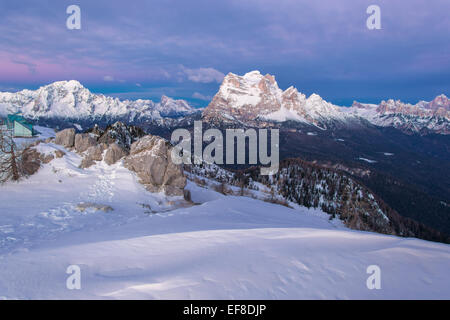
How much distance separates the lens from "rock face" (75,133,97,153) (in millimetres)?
26141

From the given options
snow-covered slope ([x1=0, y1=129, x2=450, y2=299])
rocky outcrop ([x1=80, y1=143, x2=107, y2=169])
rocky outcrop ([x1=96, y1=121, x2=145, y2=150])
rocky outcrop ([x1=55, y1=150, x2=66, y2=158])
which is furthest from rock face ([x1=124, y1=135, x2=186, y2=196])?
rocky outcrop ([x1=96, y1=121, x2=145, y2=150])

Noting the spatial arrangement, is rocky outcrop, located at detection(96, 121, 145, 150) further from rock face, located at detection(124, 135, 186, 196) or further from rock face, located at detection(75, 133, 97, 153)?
rock face, located at detection(124, 135, 186, 196)

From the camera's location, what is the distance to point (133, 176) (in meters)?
22.6

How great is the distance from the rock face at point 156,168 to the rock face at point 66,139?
798 centimetres

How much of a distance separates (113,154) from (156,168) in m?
5.73

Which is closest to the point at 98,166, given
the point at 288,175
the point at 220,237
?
the point at 220,237

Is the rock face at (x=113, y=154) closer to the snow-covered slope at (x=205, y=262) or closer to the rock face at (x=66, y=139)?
the rock face at (x=66, y=139)

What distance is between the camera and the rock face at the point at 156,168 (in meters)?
22.5

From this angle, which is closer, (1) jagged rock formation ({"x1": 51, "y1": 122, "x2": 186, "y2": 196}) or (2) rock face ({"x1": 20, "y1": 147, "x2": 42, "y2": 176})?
(2) rock face ({"x1": 20, "y1": 147, "x2": 42, "y2": 176})

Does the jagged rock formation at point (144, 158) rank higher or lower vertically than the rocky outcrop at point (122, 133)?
lower

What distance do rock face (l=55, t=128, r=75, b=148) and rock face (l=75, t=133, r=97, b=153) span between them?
2.67 ft

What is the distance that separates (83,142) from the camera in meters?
26.3

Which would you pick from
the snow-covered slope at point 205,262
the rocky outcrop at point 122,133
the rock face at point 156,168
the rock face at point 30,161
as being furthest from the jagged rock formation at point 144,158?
the snow-covered slope at point 205,262
